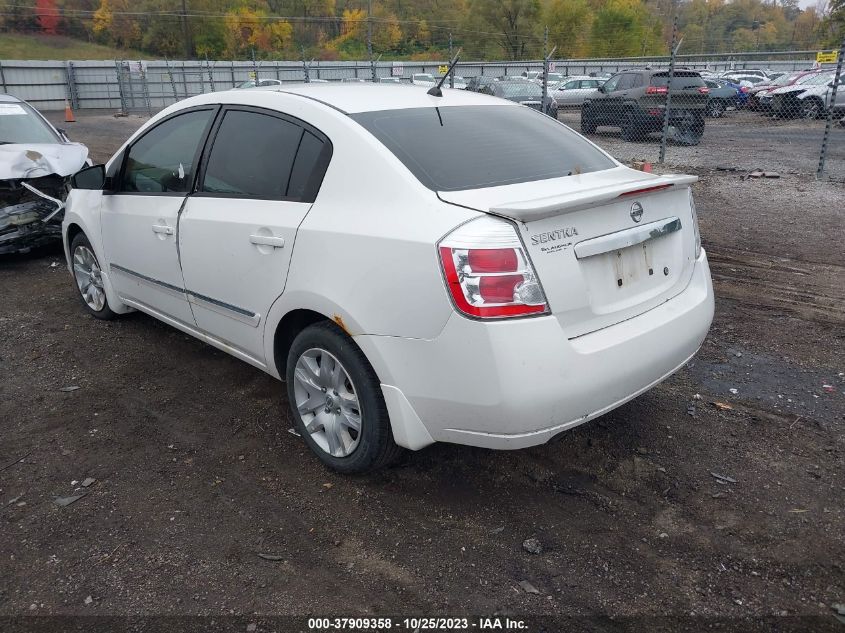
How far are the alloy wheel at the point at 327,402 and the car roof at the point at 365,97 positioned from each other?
1199 mm

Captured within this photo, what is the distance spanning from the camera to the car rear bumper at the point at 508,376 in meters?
2.49

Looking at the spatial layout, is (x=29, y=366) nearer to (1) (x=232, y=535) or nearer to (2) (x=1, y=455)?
(2) (x=1, y=455)

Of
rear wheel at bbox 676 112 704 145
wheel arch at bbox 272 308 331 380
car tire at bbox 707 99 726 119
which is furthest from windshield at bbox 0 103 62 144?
car tire at bbox 707 99 726 119

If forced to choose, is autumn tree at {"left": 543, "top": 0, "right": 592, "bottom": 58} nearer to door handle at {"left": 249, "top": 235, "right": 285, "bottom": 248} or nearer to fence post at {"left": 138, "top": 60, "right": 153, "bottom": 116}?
fence post at {"left": 138, "top": 60, "right": 153, "bottom": 116}

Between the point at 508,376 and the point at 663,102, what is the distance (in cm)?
1429

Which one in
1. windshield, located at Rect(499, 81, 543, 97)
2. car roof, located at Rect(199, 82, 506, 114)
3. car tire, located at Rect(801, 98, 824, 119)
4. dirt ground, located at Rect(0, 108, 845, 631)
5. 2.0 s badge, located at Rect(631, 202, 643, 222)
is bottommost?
dirt ground, located at Rect(0, 108, 845, 631)

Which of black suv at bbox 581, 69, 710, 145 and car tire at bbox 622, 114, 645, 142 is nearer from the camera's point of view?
black suv at bbox 581, 69, 710, 145

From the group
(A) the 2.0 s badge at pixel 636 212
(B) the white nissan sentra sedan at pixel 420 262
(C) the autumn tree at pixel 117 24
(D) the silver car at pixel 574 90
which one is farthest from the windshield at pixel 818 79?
(C) the autumn tree at pixel 117 24

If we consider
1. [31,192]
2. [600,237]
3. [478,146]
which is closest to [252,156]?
[478,146]

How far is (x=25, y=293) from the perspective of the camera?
618 centimetres

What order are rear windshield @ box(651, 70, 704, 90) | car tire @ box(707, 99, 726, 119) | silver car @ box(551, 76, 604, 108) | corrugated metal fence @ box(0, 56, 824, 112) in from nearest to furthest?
rear windshield @ box(651, 70, 704, 90) → car tire @ box(707, 99, 726, 119) → silver car @ box(551, 76, 604, 108) → corrugated metal fence @ box(0, 56, 824, 112)

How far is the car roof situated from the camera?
337cm

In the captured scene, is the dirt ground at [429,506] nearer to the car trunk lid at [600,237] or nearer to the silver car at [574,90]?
the car trunk lid at [600,237]

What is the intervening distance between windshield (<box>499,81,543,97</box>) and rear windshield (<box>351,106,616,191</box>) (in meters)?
16.7
